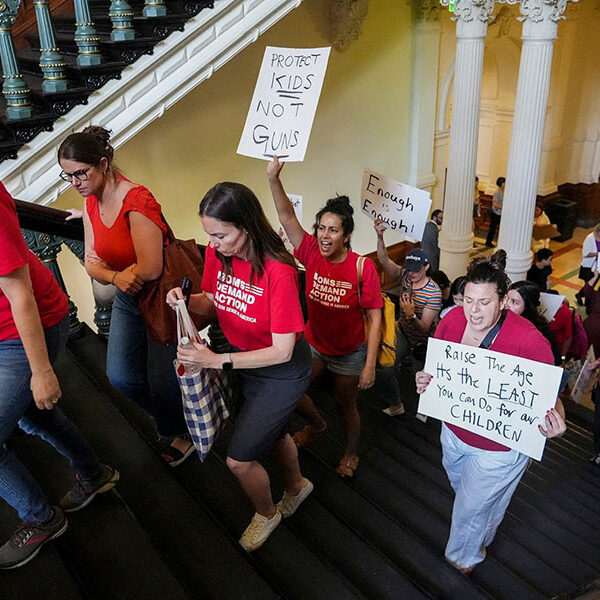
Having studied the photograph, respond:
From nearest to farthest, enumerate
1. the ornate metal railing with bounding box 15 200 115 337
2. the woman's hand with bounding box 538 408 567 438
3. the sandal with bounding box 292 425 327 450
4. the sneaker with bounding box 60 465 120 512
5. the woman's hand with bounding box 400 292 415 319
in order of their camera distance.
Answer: the woman's hand with bounding box 538 408 567 438 → the sneaker with bounding box 60 465 120 512 → the ornate metal railing with bounding box 15 200 115 337 → the sandal with bounding box 292 425 327 450 → the woman's hand with bounding box 400 292 415 319

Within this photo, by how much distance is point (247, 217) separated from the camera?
7.13 feet

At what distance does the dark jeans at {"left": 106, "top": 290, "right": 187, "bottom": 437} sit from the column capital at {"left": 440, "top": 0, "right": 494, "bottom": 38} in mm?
5419

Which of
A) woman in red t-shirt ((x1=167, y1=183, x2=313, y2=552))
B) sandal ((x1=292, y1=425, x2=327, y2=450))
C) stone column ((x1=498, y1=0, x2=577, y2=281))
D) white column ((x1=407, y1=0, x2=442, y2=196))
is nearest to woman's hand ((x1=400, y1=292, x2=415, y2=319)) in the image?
sandal ((x1=292, y1=425, x2=327, y2=450))

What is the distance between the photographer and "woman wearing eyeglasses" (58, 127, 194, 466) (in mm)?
2469

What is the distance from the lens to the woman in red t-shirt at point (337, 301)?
3.14 metres

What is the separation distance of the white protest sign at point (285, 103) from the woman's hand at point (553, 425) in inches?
68.6

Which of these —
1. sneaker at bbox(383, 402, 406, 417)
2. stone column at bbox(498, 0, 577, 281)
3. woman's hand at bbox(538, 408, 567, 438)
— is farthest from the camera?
stone column at bbox(498, 0, 577, 281)

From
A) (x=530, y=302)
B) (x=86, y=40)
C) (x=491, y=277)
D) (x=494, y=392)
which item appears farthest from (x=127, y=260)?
(x=530, y=302)

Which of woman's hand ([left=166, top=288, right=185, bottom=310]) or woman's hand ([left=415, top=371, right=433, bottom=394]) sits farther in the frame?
woman's hand ([left=415, top=371, right=433, bottom=394])

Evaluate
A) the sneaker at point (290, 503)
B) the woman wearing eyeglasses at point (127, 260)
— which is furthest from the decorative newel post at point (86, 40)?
the sneaker at point (290, 503)

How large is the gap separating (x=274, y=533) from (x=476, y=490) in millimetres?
920

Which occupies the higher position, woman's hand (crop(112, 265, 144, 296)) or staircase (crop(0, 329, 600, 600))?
woman's hand (crop(112, 265, 144, 296))

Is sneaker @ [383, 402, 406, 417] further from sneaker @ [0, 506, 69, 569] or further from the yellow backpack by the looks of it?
sneaker @ [0, 506, 69, 569]

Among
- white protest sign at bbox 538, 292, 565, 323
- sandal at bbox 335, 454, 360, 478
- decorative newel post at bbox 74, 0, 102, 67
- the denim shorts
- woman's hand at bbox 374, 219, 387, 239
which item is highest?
decorative newel post at bbox 74, 0, 102, 67
